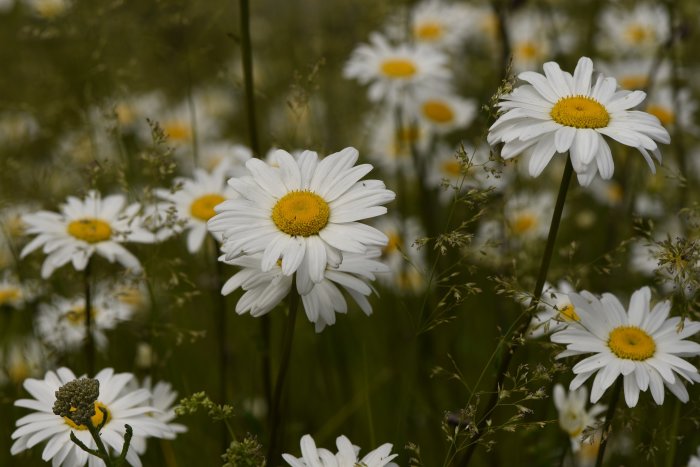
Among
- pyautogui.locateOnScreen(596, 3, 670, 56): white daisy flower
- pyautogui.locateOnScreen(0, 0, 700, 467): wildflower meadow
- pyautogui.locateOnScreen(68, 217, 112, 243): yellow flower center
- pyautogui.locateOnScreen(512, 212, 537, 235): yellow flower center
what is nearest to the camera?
pyautogui.locateOnScreen(0, 0, 700, 467): wildflower meadow

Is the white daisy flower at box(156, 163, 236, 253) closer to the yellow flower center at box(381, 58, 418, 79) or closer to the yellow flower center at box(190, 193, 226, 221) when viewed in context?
the yellow flower center at box(190, 193, 226, 221)

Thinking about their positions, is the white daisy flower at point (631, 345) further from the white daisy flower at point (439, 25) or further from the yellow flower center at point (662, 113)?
the white daisy flower at point (439, 25)

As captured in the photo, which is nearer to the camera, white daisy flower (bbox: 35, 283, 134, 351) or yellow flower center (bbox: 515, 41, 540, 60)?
white daisy flower (bbox: 35, 283, 134, 351)

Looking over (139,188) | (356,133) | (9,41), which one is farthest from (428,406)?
(9,41)

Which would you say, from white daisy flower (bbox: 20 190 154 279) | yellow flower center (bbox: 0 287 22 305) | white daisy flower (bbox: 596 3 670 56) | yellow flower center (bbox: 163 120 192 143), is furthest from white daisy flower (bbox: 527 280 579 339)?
yellow flower center (bbox: 163 120 192 143)

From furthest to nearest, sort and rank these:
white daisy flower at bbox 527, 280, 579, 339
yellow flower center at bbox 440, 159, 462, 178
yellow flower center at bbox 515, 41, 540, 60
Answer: yellow flower center at bbox 515, 41, 540, 60
yellow flower center at bbox 440, 159, 462, 178
white daisy flower at bbox 527, 280, 579, 339

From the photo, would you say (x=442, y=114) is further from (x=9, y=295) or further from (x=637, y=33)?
(x=9, y=295)

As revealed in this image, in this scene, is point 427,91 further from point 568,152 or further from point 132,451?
point 132,451
